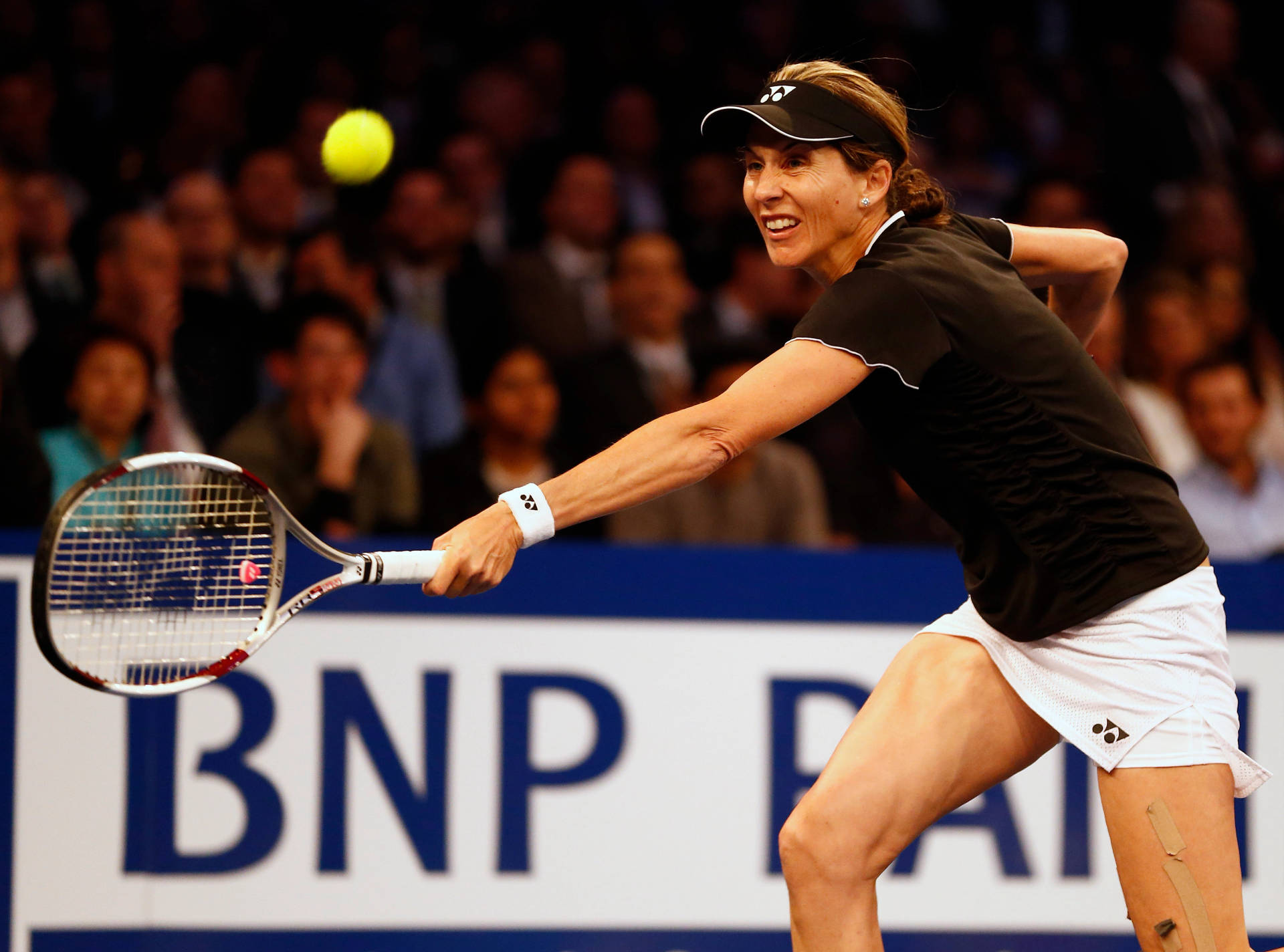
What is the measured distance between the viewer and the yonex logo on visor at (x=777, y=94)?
2.79 metres

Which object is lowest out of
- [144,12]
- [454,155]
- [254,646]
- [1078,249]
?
[254,646]

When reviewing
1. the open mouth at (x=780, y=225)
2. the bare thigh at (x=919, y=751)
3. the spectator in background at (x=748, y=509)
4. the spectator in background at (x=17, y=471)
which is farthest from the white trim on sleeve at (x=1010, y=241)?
the spectator in background at (x=17, y=471)

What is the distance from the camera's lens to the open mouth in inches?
111

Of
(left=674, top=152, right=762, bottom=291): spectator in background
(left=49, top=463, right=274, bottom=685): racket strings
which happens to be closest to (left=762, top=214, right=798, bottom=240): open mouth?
(left=49, top=463, right=274, bottom=685): racket strings

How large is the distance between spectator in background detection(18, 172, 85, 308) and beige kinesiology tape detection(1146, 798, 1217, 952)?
13.8 ft

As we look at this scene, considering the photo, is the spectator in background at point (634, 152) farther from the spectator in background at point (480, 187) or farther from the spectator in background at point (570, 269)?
the spectator in background at point (480, 187)

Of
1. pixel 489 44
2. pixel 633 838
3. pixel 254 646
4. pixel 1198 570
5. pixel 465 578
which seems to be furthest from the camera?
pixel 489 44

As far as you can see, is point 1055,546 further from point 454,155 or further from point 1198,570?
point 454,155

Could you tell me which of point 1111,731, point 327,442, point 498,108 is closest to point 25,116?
point 498,108

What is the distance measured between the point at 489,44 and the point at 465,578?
216 inches

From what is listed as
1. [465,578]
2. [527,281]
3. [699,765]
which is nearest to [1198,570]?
[465,578]

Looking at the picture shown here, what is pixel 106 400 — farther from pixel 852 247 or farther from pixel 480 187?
pixel 852 247

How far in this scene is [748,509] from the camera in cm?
528

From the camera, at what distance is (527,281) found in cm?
616
